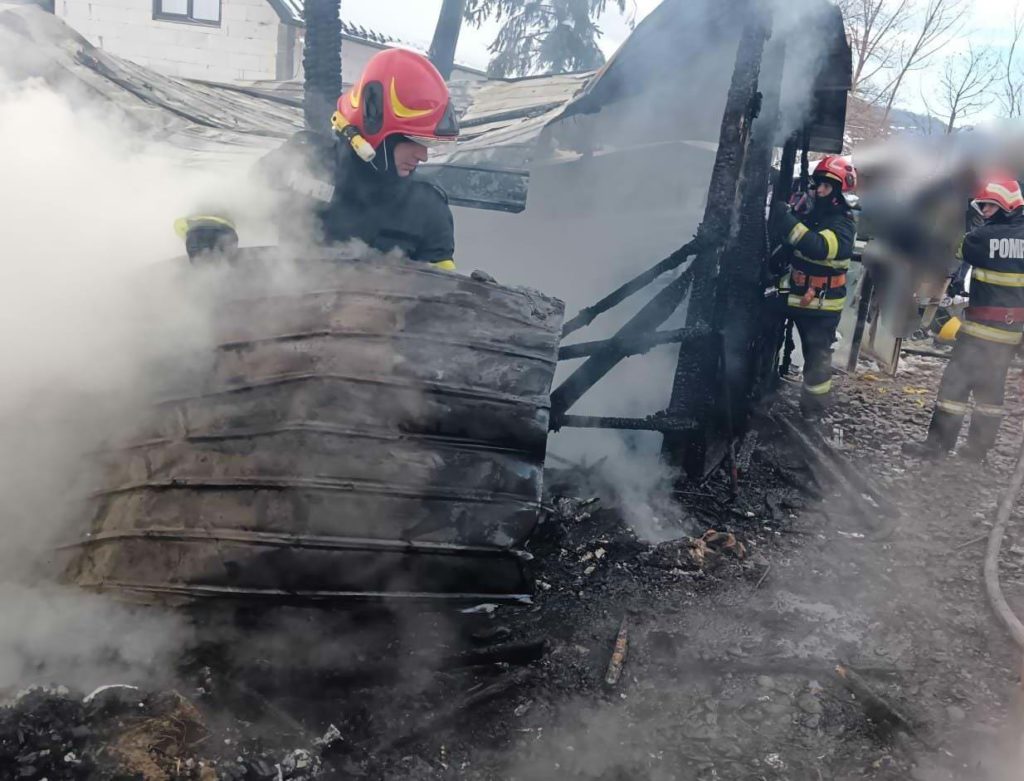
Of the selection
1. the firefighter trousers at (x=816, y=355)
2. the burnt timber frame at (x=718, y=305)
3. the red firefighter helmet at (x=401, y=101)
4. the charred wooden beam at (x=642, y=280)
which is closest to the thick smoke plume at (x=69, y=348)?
the red firefighter helmet at (x=401, y=101)

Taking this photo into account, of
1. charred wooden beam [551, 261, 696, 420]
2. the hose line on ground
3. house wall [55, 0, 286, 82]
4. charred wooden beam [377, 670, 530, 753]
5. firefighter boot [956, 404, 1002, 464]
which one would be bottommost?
charred wooden beam [377, 670, 530, 753]

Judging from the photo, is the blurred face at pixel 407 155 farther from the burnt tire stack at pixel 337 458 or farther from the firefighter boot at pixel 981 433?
the firefighter boot at pixel 981 433

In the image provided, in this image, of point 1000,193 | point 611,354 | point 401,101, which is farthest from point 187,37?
point 1000,193

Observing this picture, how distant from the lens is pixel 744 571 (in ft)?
13.2

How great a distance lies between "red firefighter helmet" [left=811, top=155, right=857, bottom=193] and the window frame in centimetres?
1885

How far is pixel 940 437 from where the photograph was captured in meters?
5.75

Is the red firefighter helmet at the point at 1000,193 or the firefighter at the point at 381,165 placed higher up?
the red firefighter helmet at the point at 1000,193

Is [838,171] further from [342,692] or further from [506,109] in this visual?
[342,692]

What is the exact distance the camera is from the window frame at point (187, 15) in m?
19.3

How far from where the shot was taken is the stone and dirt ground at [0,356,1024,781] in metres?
2.39

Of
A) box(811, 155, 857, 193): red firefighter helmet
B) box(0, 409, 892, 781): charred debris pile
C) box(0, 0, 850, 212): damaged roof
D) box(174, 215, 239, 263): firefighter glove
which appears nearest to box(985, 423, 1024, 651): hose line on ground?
box(0, 409, 892, 781): charred debris pile

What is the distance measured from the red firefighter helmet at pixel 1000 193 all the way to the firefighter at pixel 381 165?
4.02m

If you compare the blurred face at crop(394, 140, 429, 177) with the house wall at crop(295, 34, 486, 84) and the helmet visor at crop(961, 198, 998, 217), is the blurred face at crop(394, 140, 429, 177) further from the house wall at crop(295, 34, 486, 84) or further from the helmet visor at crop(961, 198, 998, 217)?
the house wall at crop(295, 34, 486, 84)

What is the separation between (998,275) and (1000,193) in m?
0.58
